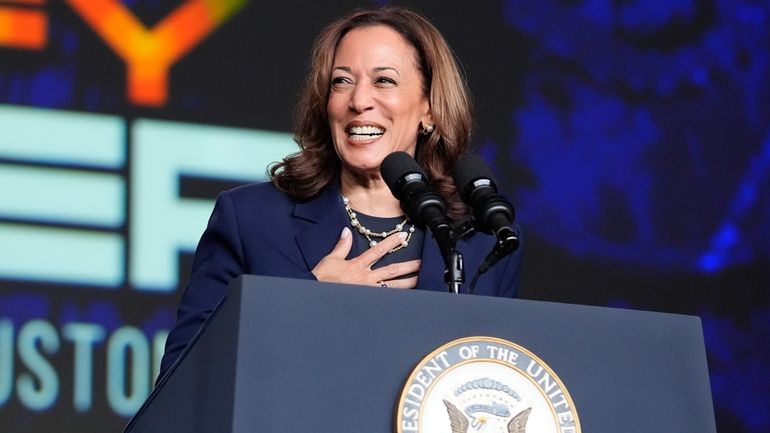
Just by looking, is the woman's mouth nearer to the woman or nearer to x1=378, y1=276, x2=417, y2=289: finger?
the woman

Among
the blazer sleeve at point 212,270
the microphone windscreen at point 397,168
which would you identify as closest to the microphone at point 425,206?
the microphone windscreen at point 397,168

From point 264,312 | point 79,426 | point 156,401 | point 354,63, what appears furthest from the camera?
point 79,426

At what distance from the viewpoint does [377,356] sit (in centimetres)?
150

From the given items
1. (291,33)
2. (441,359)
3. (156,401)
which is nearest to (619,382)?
(441,359)

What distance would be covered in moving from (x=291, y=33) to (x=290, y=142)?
0.32 meters

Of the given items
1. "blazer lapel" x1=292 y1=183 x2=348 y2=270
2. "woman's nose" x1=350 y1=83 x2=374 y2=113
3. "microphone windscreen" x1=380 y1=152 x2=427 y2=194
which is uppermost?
"woman's nose" x1=350 y1=83 x2=374 y2=113

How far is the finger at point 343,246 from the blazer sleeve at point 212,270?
0.60 feet

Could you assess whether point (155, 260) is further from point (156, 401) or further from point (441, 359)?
point (441, 359)

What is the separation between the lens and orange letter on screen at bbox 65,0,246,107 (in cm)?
349

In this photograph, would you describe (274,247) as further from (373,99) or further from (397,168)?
(397,168)

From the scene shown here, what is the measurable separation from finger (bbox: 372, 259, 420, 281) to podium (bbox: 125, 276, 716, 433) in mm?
579

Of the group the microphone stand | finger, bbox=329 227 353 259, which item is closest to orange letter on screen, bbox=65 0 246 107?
finger, bbox=329 227 353 259

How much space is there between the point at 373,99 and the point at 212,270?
0.45 meters

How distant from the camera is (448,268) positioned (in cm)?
176
